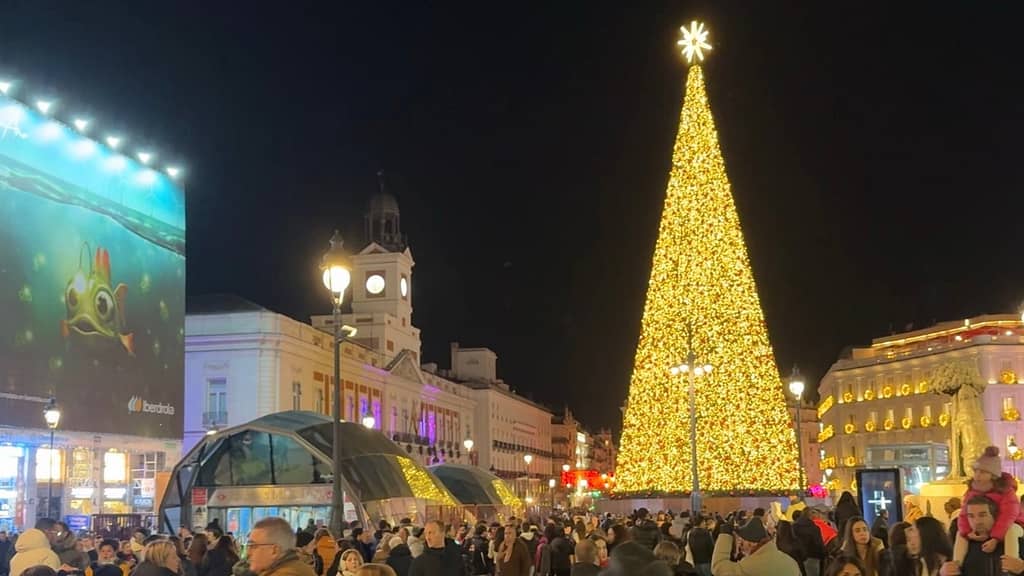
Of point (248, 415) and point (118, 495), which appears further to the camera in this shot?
point (248, 415)

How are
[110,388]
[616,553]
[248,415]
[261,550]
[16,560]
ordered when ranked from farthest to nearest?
[248,415], [110,388], [16,560], [261,550], [616,553]

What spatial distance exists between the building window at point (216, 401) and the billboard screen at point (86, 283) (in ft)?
32.3

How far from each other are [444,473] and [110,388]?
12444 millimetres

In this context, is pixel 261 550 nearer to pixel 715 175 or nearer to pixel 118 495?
pixel 715 175

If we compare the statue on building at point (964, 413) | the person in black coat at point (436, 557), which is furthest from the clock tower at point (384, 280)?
the person in black coat at point (436, 557)

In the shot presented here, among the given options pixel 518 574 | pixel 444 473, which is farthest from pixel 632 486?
pixel 518 574

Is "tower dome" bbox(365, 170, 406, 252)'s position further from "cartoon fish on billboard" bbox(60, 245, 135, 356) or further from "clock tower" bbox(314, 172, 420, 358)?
"cartoon fish on billboard" bbox(60, 245, 135, 356)

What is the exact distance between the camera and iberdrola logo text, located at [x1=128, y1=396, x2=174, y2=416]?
128 ft

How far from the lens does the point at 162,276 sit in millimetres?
41406

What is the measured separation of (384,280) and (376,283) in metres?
0.61

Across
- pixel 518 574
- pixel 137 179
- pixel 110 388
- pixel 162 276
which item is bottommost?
pixel 518 574

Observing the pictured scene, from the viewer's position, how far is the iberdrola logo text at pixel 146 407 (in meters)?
39.2

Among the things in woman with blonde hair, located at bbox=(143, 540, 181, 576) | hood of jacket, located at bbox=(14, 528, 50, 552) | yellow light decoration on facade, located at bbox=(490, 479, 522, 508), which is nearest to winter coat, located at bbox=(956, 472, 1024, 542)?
woman with blonde hair, located at bbox=(143, 540, 181, 576)

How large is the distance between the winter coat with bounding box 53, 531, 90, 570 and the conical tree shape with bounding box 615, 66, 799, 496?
80.5 ft
